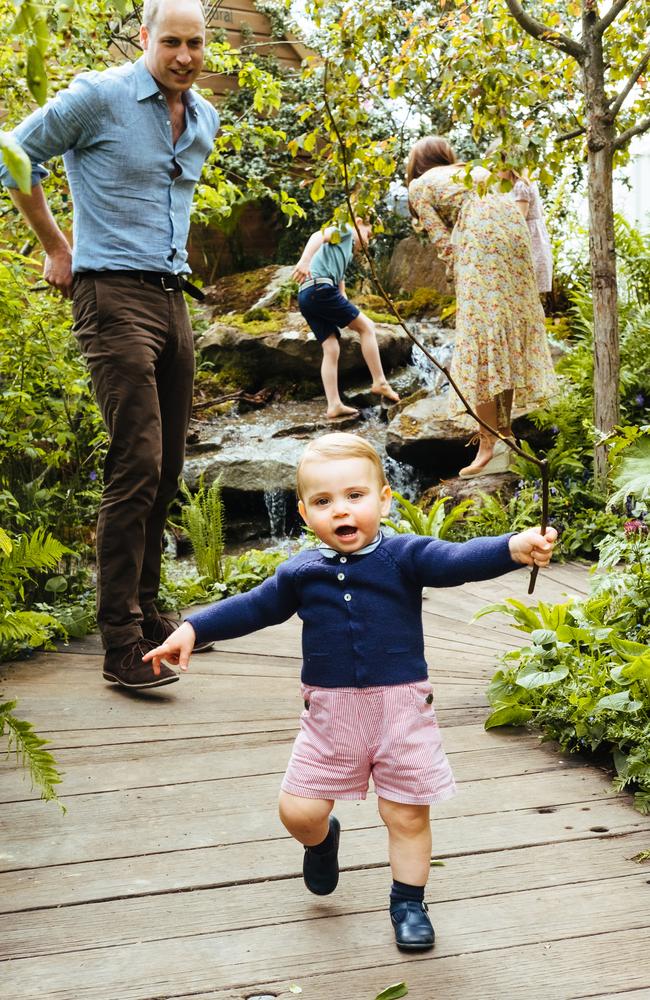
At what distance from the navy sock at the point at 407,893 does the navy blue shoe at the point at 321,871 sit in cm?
18

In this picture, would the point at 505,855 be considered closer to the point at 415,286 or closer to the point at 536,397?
the point at 536,397

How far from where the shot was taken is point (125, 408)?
11.3 feet

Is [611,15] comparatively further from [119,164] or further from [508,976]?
[508,976]

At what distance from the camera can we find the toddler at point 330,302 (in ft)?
26.0

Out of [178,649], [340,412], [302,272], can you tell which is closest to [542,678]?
[178,649]

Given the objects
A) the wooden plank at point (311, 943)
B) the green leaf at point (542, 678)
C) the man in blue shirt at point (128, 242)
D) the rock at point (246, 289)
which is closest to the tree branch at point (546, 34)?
the man in blue shirt at point (128, 242)

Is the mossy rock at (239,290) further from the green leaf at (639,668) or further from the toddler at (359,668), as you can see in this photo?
the toddler at (359,668)

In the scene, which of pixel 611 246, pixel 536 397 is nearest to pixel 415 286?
pixel 536 397

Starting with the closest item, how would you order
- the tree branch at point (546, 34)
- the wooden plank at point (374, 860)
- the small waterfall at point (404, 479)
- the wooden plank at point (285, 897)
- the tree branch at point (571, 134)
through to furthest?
the wooden plank at point (285, 897)
the wooden plank at point (374, 860)
the tree branch at point (546, 34)
the tree branch at point (571, 134)
the small waterfall at point (404, 479)

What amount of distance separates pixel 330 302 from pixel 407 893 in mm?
6534

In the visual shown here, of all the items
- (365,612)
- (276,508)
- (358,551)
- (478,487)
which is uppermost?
(358,551)

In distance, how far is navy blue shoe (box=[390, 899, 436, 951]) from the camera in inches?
74.4

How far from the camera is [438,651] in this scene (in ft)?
→ 13.2

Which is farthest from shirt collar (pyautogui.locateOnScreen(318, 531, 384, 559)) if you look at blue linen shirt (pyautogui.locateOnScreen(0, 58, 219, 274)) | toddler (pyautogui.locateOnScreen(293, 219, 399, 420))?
toddler (pyautogui.locateOnScreen(293, 219, 399, 420))
